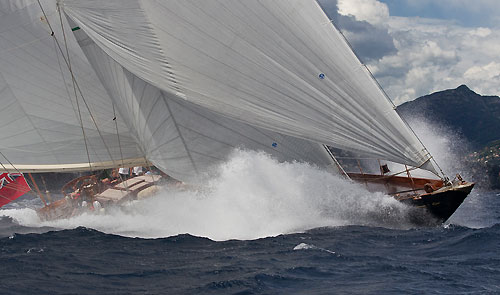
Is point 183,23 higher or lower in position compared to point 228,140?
higher

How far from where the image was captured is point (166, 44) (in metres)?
14.4

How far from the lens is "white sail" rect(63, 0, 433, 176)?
1394cm

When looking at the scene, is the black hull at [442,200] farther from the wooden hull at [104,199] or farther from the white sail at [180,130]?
the wooden hull at [104,199]

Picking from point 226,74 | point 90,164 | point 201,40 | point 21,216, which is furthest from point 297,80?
point 21,216

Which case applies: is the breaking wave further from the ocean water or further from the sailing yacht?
the sailing yacht

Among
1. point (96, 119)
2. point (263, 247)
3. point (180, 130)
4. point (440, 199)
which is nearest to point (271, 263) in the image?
point (263, 247)

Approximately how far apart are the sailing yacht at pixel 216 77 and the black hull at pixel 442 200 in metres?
0.04

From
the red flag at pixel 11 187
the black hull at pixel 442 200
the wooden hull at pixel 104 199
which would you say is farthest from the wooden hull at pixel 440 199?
the red flag at pixel 11 187

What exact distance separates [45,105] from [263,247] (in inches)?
450

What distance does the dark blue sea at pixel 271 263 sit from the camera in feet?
32.9

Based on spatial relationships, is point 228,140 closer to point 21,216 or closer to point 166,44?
point 166,44

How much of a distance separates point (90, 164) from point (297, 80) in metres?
11.1

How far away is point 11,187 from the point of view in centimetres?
3000

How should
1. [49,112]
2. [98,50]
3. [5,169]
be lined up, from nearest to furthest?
[98,50] → [49,112] → [5,169]
